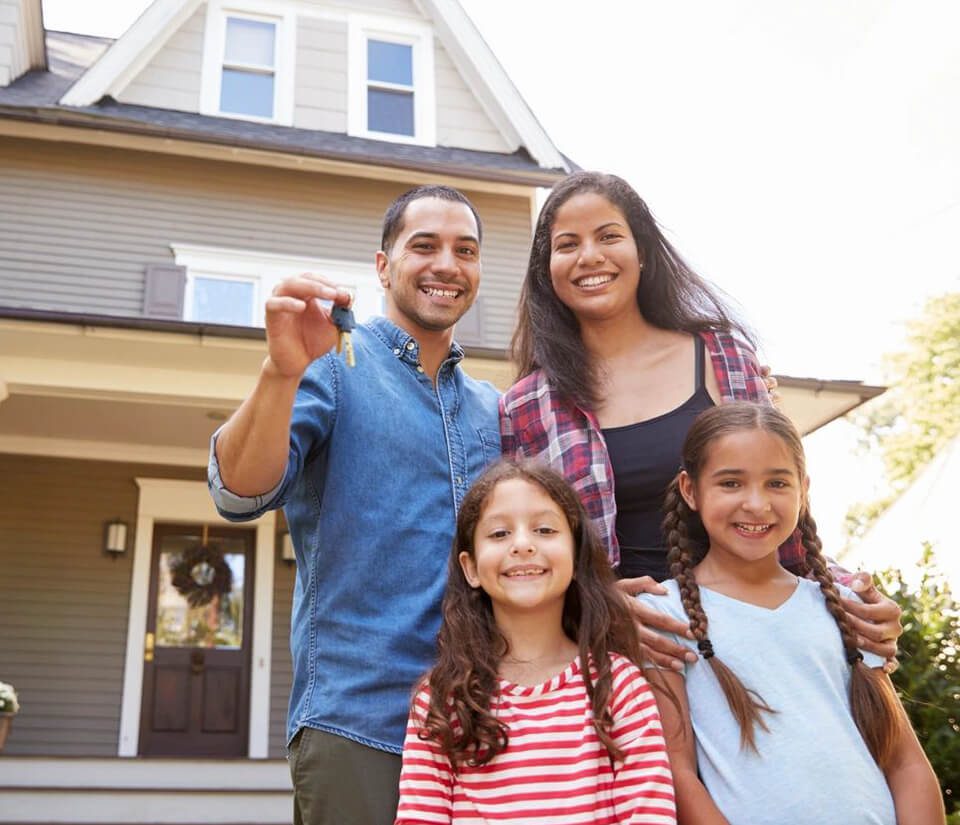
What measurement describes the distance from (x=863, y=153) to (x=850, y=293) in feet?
30.7

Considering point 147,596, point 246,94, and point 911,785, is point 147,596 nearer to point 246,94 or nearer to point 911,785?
point 246,94

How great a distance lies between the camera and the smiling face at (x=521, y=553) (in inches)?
73.2

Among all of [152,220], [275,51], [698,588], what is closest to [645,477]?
A: [698,588]

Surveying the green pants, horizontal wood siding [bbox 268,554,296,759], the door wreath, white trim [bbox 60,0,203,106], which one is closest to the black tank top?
the green pants

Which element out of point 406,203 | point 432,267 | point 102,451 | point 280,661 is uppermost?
point 102,451

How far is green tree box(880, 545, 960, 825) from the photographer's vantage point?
400 centimetres

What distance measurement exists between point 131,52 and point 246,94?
1.18 meters

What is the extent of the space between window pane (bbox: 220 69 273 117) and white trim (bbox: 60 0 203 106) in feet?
2.28

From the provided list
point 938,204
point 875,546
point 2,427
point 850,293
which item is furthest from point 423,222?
point 850,293

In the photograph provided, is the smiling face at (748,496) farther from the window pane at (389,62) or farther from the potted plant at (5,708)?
the window pane at (389,62)

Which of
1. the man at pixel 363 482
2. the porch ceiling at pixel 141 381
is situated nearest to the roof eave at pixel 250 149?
the porch ceiling at pixel 141 381

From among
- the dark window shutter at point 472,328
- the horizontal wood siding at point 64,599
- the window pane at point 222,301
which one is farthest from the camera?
the dark window shutter at point 472,328

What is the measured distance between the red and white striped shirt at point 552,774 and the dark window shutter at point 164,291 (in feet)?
26.2

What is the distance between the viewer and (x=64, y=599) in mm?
8758
